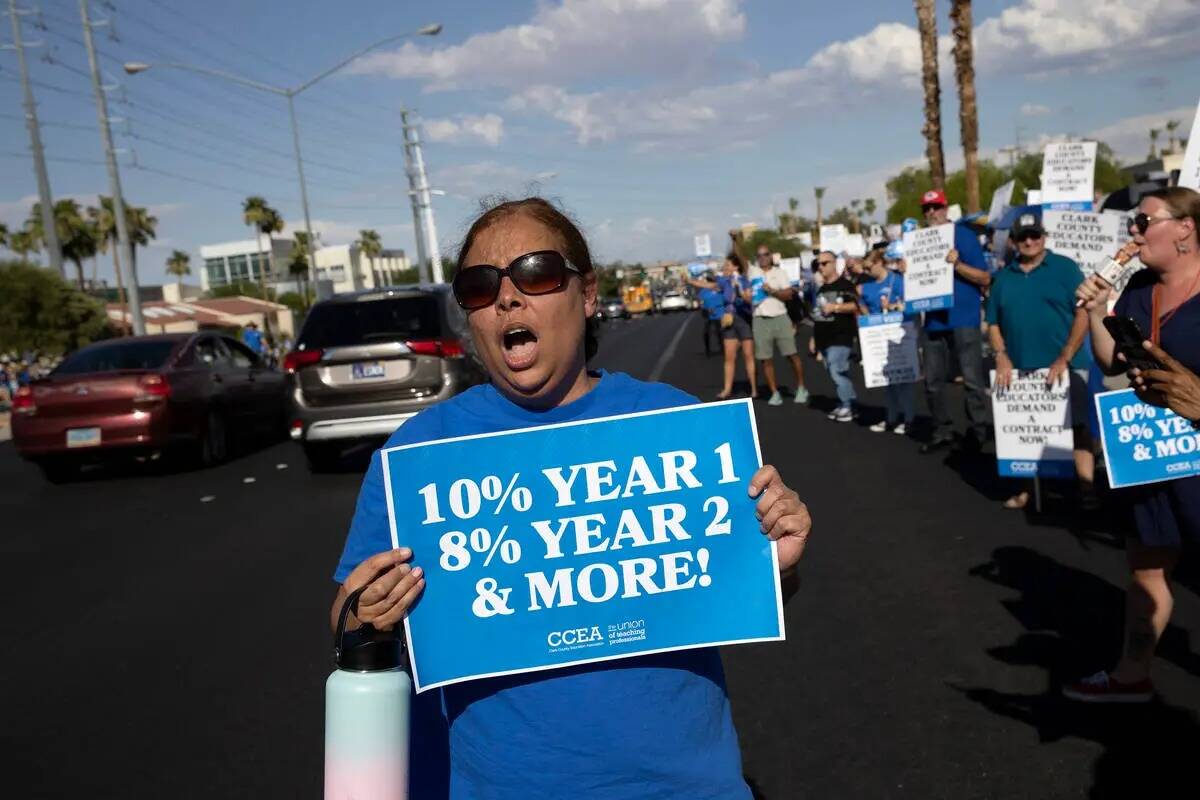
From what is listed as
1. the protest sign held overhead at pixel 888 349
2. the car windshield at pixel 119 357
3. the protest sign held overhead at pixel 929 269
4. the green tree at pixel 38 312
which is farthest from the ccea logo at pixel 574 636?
the green tree at pixel 38 312

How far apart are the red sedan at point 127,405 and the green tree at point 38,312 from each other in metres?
27.9

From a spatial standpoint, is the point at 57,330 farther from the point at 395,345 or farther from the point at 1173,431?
the point at 1173,431

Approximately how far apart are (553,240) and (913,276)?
853 centimetres

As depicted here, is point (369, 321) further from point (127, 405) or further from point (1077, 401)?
point (1077, 401)

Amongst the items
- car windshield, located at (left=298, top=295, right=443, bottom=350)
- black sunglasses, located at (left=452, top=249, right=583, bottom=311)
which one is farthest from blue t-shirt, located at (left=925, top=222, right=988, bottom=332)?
black sunglasses, located at (left=452, top=249, right=583, bottom=311)

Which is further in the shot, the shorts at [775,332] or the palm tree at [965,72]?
the palm tree at [965,72]

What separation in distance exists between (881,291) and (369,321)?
605cm

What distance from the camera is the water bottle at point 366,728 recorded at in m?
1.79

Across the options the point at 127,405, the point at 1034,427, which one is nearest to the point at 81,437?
the point at 127,405

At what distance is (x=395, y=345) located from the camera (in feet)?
35.6

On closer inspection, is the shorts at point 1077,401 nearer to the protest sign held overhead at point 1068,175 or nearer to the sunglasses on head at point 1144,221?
the sunglasses on head at point 1144,221

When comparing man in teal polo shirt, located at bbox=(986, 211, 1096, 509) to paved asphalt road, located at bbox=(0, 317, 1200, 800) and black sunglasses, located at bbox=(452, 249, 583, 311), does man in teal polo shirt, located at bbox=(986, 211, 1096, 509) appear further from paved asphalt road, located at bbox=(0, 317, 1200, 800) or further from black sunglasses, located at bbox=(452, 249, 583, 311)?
black sunglasses, located at bbox=(452, 249, 583, 311)

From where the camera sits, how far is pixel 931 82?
25.2 metres

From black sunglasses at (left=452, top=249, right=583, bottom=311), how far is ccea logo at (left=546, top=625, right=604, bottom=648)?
67 cm
